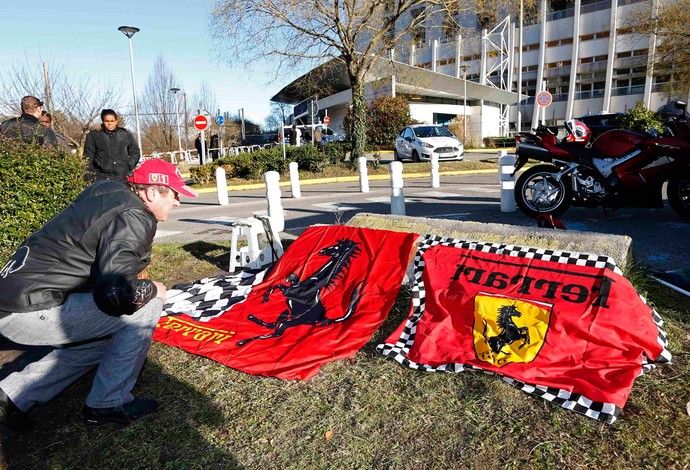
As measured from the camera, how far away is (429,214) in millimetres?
8969

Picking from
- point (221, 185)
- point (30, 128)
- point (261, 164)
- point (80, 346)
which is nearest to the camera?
point (80, 346)

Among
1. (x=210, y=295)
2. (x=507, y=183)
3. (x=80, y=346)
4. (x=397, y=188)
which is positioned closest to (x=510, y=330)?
(x=80, y=346)

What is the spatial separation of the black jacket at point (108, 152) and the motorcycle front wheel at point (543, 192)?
19.4 ft

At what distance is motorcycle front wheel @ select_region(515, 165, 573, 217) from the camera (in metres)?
7.02

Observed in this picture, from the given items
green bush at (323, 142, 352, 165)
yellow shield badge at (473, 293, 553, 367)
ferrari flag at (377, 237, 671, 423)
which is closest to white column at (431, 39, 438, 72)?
green bush at (323, 142, 352, 165)

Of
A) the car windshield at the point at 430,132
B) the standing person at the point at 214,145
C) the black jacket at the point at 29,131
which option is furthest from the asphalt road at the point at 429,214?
the standing person at the point at 214,145

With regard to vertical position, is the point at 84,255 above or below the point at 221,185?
above

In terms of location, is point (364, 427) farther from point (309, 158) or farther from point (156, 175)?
point (309, 158)

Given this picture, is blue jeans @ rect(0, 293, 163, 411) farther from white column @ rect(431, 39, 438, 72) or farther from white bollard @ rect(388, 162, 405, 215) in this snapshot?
white column @ rect(431, 39, 438, 72)

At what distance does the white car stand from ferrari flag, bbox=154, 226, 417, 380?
54.0ft

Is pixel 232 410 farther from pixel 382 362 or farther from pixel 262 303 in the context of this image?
pixel 262 303

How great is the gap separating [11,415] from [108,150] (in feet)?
18.3

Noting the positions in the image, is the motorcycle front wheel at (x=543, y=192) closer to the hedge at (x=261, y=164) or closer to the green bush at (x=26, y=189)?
the green bush at (x=26, y=189)

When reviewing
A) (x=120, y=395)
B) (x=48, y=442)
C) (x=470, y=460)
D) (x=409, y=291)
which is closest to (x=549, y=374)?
(x=470, y=460)
